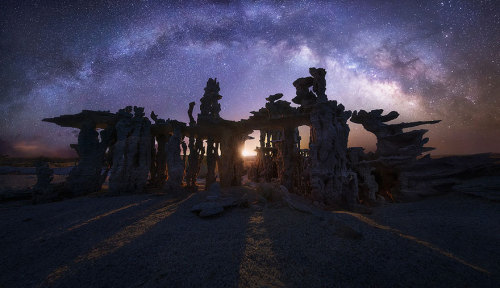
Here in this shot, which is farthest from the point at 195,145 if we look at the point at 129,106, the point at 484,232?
the point at 484,232

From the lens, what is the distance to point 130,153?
12430 millimetres

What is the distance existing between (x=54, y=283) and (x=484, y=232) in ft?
32.1

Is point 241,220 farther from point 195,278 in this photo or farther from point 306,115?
point 306,115

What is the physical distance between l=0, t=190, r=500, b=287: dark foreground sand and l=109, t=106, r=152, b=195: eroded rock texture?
5.42 meters

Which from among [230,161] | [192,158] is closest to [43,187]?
[192,158]

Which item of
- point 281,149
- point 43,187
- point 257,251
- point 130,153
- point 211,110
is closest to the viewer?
point 257,251

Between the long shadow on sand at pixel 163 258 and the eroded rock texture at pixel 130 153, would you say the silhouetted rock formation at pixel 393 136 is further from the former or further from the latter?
the eroded rock texture at pixel 130 153

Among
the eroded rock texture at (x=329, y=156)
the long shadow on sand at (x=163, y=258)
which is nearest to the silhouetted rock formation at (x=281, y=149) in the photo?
the eroded rock texture at (x=329, y=156)

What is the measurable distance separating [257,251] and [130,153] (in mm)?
12614

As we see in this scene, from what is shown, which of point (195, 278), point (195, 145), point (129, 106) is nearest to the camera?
point (195, 278)

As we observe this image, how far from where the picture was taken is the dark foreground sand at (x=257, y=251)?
289 cm

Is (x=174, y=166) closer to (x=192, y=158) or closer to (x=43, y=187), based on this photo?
(x=192, y=158)

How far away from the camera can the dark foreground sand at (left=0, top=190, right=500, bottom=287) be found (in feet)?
9.47

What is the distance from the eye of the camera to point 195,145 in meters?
14.9
